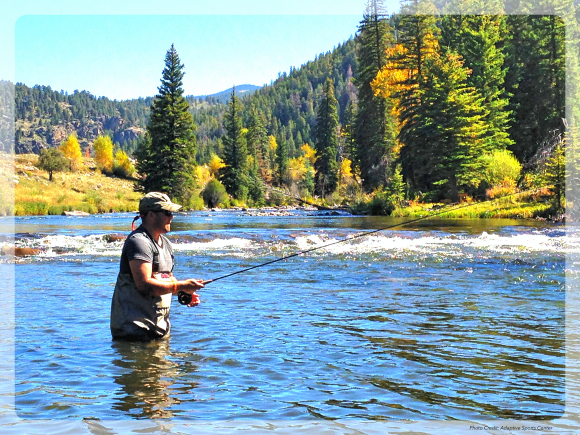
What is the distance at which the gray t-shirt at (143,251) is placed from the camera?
6.09 m

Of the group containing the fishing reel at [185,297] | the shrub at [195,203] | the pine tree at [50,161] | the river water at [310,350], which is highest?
the pine tree at [50,161]

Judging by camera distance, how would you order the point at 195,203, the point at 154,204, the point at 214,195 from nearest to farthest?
the point at 154,204 < the point at 195,203 < the point at 214,195

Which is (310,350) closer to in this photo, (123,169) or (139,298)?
(139,298)

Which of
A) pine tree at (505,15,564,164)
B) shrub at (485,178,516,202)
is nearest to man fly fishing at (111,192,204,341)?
shrub at (485,178,516,202)

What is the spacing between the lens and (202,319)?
8.40 meters

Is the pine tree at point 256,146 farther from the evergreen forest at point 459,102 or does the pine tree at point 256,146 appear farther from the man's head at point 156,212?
the man's head at point 156,212

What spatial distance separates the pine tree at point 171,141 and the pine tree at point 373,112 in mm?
17462

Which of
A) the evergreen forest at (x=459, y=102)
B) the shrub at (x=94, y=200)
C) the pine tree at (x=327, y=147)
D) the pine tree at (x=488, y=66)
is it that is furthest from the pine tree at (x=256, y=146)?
the pine tree at (x=488, y=66)

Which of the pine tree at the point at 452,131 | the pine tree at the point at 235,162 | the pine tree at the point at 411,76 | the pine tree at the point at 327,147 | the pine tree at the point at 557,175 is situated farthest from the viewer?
the pine tree at the point at 327,147

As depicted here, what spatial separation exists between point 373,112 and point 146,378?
55226 mm

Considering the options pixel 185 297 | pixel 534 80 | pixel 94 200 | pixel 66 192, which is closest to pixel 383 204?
pixel 534 80

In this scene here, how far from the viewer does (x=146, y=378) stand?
17.9 feet

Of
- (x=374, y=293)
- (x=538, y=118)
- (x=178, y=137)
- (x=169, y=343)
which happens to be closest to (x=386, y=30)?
(x=538, y=118)

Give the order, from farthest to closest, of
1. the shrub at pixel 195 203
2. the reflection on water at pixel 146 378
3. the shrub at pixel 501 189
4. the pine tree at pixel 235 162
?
the pine tree at pixel 235 162 → the shrub at pixel 195 203 → the shrub at pixel 501 189 → the reflection on water at pixel 146 378
